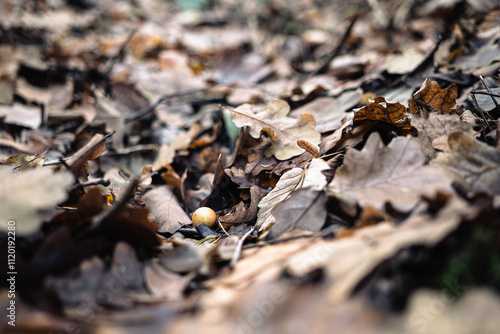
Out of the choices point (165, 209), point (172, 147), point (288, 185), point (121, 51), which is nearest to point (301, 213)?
point (288, 185)

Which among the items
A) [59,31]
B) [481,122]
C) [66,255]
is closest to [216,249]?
[66,255]

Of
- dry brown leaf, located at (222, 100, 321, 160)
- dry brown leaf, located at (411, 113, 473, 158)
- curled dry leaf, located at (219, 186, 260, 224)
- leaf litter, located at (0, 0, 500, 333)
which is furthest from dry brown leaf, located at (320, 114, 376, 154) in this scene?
curled dry leaf, located at (219, 186, 260, 224)

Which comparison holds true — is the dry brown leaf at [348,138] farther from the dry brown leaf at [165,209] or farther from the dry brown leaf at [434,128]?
the dry brown leaf at [165,209]

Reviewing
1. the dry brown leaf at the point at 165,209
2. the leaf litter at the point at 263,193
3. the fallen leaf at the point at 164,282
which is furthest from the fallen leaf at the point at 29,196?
the dry brown leaf at the point at 165,209

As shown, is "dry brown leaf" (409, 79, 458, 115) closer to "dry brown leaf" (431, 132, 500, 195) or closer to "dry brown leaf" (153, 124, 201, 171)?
"dry brown leaf" (431, 132, 500, 195)

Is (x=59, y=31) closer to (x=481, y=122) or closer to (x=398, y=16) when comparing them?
(x=398, y=16)

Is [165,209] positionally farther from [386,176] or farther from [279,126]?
[386,176]

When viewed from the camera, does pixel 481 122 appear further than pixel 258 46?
No
